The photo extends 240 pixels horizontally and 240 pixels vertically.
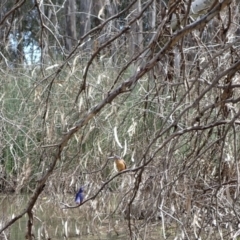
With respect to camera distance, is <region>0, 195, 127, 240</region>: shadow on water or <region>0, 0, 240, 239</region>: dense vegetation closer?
<region>0, 0, 240, 239</region>: dense vegetation

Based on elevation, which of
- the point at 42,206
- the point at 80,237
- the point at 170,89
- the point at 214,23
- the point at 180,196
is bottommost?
the point at 80,237

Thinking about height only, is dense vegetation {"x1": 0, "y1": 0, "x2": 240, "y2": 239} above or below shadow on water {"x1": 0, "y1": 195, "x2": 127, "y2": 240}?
above

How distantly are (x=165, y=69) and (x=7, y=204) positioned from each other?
154 cm

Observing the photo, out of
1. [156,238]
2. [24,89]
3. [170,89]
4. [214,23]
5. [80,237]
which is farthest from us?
[24,89]

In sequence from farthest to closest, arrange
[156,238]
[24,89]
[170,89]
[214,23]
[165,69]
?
[24,89] → [156,238] → [214,23] → [170,89] → [165,69]

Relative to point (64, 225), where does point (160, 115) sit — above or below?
above

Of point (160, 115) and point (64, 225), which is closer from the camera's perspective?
point (160, 115)

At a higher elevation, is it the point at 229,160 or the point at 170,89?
the point at 170,89

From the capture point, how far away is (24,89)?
5859 mm

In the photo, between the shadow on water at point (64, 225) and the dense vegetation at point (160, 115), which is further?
the shadow on water at point (64, 225)

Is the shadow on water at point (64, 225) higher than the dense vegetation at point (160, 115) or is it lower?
lower

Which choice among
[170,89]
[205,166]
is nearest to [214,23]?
[170,89]

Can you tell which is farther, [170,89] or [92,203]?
[92,203]

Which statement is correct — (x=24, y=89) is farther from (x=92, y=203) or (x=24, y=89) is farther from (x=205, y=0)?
(x=205, y=0)
